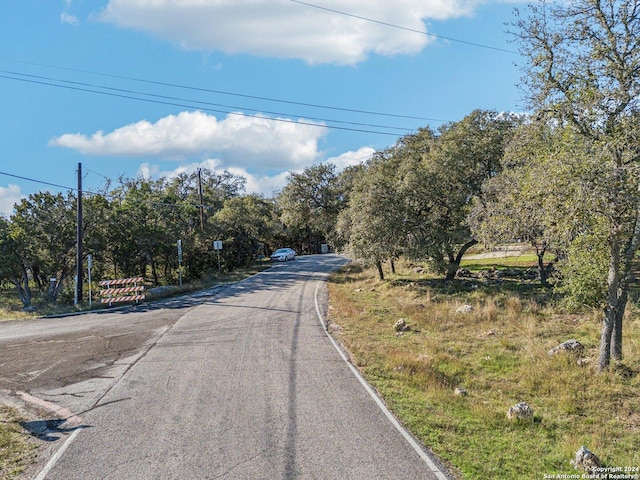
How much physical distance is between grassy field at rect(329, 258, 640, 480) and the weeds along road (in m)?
0.74

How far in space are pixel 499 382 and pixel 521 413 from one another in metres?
2.29

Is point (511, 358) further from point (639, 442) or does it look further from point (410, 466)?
point (410, 466)

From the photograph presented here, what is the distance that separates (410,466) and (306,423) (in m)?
1.75

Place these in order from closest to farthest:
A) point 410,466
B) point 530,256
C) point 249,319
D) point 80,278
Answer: point 410,466 < point 249,319 < point 80,278 < point 530,256

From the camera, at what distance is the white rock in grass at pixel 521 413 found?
23.1 feet

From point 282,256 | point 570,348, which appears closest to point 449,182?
point 570,348

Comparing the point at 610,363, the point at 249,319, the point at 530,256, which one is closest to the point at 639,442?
the point at 610,363

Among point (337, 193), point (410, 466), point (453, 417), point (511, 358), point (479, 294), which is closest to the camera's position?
point (410, 466)

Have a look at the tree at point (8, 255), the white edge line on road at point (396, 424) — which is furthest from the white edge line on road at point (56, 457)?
the tree at point (8, 255)

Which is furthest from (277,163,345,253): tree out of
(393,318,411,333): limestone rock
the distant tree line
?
(393,318,411,333): limestone rock

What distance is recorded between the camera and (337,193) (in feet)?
136

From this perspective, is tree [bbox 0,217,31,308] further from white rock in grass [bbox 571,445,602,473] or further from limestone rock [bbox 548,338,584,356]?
white rock in grass [bbox 571,445,602,473]

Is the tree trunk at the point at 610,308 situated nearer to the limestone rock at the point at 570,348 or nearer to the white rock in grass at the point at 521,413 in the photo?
the limestone rock at the point at 570,348

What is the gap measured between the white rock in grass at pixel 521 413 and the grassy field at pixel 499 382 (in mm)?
104
